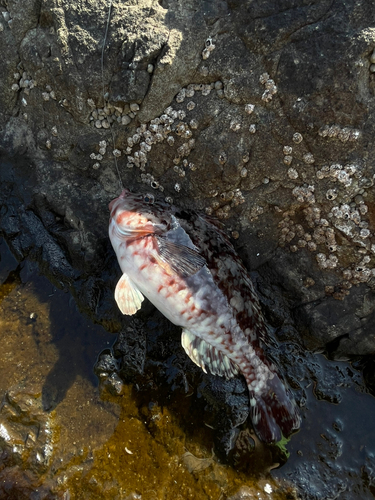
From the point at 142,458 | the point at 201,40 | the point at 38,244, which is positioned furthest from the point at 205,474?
the point at 201,40

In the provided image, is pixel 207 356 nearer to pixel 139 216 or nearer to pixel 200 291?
pixel 200 291

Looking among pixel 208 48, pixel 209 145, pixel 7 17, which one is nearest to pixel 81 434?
pixel 209 145

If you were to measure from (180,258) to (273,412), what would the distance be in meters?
1.73

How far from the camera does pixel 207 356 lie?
3.78 m

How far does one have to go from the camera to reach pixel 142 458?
3408 millimetres

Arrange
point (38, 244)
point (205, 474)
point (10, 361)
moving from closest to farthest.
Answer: point (205, 474) → point (10, 361) → point (38, 244)

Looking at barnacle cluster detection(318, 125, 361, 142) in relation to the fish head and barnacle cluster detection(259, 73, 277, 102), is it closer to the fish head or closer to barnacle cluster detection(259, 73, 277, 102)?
barnacle cluster detection(259, 73, 277, 102)

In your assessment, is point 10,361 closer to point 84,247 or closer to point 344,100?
point 84,247

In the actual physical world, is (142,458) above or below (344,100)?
below

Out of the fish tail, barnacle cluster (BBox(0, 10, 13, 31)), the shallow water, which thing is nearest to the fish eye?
the shallow water

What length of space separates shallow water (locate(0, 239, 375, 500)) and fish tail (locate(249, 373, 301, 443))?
14 centimetres

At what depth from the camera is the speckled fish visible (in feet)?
11.7

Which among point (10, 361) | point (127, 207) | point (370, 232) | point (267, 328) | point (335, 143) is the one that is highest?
point (335, 143)

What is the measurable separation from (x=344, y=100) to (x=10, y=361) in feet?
12.9
